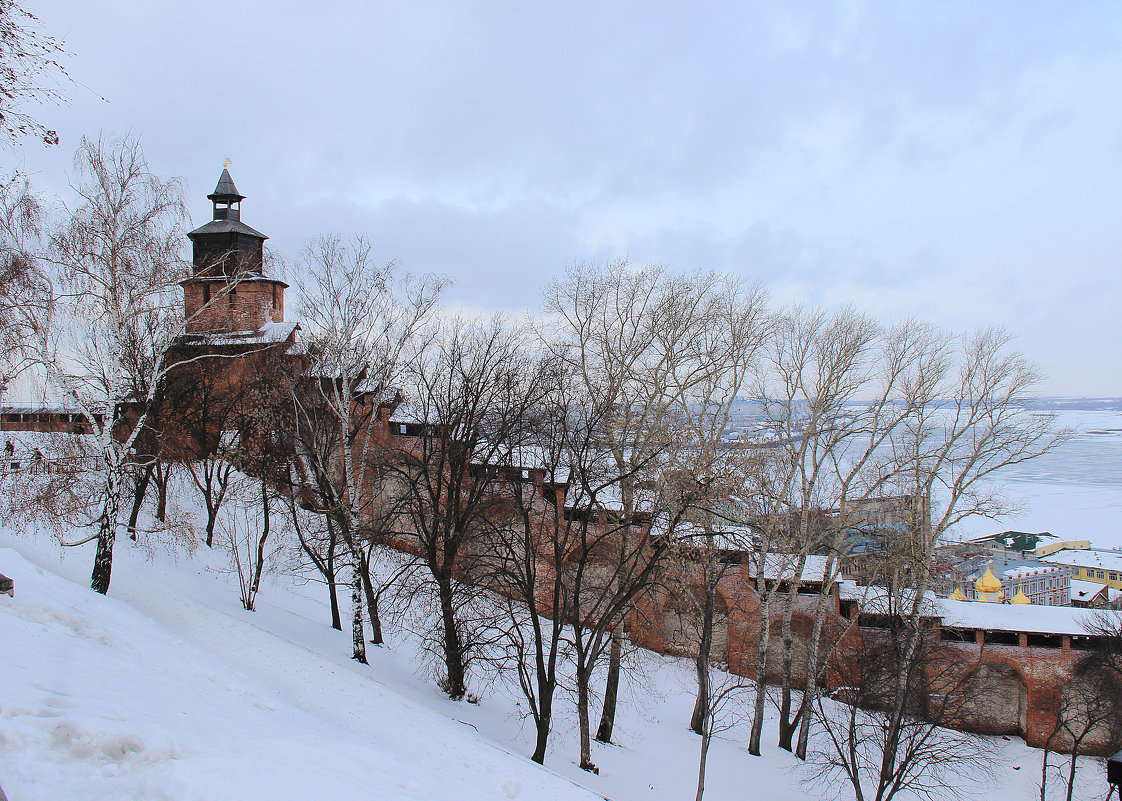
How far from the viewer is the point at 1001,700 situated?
73.2 ft

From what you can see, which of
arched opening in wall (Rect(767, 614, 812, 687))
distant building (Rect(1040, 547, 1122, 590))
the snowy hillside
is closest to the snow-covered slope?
the snowy hillside

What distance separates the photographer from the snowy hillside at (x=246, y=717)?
5.40 m

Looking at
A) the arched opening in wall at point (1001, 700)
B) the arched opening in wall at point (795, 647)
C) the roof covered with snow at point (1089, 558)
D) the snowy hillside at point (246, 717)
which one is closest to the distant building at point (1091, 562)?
the roof covered with snow at point (1089, 558)

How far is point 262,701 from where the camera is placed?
895cm

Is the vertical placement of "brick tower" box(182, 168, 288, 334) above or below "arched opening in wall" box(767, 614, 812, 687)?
above

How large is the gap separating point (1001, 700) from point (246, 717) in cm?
2411

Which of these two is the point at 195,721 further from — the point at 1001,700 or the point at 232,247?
the point at 232,247

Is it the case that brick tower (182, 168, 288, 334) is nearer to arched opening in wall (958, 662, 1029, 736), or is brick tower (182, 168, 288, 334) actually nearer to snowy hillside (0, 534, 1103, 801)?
snowy hillside (0, 534, 1103, 801)

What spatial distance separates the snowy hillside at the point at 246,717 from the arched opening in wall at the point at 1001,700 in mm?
2390

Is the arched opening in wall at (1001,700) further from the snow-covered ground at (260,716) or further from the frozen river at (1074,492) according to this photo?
the frozen river at (1074,492)

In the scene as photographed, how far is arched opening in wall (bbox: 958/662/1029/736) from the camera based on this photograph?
71.8ft

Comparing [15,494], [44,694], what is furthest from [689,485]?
[15,494]

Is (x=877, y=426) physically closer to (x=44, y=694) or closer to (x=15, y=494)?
(x=44, y=694)

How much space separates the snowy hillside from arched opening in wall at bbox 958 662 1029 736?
2390 millimetres
